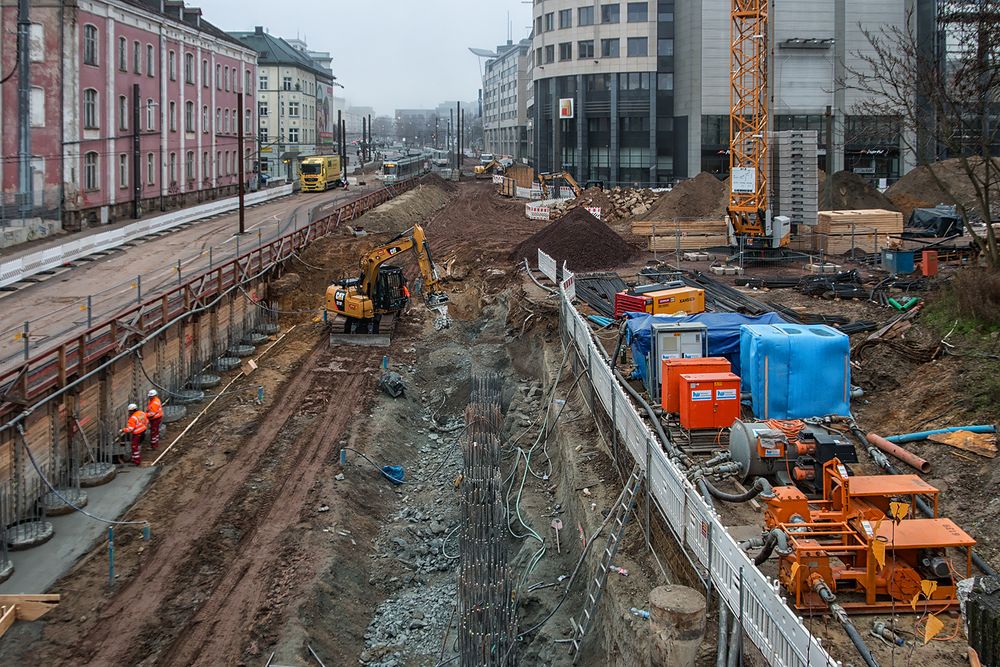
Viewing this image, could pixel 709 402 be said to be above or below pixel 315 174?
below

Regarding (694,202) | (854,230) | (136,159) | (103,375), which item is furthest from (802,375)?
(136,159)

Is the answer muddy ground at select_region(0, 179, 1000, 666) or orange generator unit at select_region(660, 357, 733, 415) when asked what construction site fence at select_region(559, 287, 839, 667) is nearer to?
muddy ground at select_region(0, 179, 1000, 666)

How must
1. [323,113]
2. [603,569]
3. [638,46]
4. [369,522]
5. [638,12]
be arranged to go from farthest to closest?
[323,113] → [638,46] → [638,12] → [369,522] → [603,569]

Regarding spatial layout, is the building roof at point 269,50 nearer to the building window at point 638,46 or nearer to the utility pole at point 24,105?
the building window at point 638,46

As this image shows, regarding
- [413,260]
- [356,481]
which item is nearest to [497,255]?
[413,260]

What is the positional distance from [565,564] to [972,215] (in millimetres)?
37865

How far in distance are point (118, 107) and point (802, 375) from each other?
41.0 m

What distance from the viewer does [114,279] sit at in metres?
32.1

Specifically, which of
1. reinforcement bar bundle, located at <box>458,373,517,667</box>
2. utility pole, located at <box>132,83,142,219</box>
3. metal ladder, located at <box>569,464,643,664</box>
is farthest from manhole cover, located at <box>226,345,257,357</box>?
utility pole, located at <box>132,83,142,219</box>

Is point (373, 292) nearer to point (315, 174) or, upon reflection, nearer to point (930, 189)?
point (930, 189)

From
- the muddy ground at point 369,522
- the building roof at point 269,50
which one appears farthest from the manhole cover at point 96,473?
the building roof at point 269,50

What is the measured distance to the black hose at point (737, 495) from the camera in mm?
12906

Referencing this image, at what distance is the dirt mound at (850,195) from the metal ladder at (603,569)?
41.4m

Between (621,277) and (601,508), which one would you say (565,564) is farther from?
(621,277)
